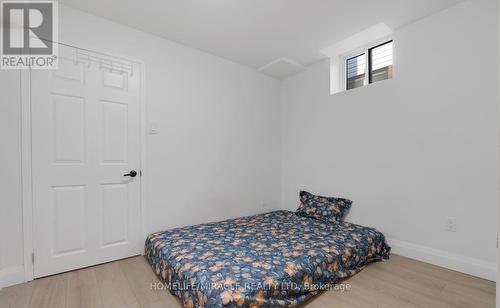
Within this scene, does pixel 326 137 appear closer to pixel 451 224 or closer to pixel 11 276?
pixel 451 224

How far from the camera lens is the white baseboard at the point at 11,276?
178 cm

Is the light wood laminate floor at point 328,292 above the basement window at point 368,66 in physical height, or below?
below

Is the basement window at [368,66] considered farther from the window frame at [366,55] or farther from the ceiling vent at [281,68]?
the ceiling vent at [281,68]

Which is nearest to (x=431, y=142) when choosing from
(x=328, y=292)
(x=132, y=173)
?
(x=328, y=292)

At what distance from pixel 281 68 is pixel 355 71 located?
1.01 meters

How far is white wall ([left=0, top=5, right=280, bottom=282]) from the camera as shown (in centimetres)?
185

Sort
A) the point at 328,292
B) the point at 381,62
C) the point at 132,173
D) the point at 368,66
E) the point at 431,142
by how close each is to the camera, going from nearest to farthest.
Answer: the point at 328,292, the point at 431,142, the point at 132,173, the point at 381,62, the point at 368,66

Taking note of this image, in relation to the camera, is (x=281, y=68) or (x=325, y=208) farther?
(x=281, y=68)

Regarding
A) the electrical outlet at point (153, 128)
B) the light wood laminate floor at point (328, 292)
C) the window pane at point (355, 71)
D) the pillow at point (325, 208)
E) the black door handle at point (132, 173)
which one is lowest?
the light wood laminate floor at point (328, 292)

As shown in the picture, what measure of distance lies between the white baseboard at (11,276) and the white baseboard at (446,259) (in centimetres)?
344

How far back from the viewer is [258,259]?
1743mm

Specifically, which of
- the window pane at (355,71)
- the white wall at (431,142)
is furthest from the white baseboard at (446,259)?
the window pane at (355,71)

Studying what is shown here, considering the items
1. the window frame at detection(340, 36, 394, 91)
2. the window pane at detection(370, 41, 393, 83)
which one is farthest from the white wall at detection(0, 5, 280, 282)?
the window pane at detection(370, 41, 393, 83)

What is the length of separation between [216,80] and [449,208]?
113 inches
